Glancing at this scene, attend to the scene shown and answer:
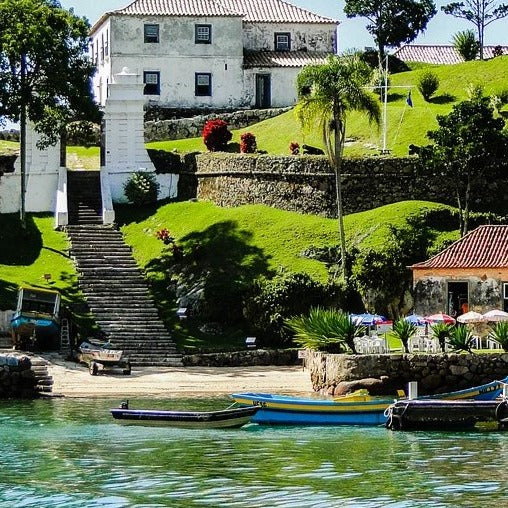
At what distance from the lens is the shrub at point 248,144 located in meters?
79.4

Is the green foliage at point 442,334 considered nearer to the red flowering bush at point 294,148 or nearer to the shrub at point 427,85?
the red flowering bush at point 294,148

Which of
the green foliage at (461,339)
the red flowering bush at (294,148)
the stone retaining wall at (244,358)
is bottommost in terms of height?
the stone retaining wall at (244,358)

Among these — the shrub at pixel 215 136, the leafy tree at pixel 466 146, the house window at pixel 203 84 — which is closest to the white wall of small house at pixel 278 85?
the house window at pixel 203 84

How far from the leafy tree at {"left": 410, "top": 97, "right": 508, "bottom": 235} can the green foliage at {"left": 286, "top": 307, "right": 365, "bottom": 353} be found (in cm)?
1396

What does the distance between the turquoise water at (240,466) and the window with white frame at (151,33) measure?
4469cm

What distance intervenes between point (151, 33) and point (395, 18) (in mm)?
15655

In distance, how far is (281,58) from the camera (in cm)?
9425

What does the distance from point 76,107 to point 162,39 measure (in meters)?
20.2

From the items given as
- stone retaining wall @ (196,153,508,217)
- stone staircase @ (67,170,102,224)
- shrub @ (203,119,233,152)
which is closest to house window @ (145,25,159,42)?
shrub @ (203,119,233,152)

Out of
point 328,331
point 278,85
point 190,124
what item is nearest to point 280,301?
point 328,331

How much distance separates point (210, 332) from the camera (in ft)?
217

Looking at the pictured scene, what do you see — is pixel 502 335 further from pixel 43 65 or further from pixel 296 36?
pixel 296 36

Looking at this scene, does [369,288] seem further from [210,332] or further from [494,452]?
[494,452]

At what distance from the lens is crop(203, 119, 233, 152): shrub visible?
81.5 metres
